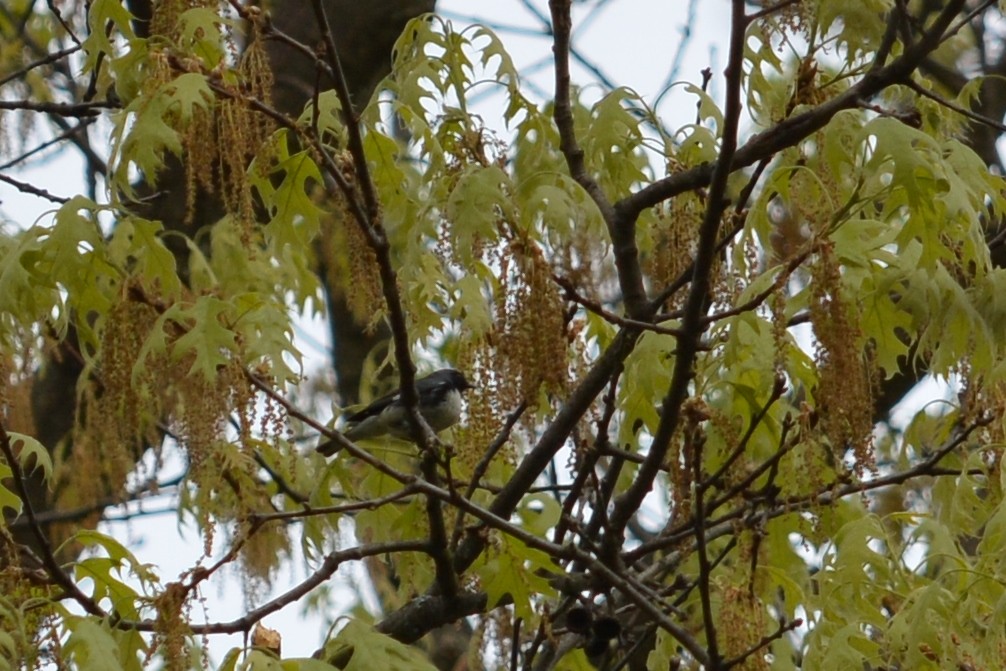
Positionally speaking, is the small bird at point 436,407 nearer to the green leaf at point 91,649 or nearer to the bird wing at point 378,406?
the bird wing at point 378,406

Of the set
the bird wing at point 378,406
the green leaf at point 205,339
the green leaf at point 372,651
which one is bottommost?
the green leaf at point 372,651

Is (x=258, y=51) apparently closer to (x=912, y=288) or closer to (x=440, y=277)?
(x=440, y=277)

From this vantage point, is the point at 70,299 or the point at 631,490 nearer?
the point at 70,299

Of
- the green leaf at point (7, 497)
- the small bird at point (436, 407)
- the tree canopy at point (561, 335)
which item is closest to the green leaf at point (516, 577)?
the tree canopy at point (561, 335)

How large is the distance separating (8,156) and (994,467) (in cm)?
417

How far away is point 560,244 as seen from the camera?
9.85 feet

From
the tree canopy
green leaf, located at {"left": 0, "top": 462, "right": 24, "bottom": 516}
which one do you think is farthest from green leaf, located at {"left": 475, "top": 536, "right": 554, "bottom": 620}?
green leaf, located at {"left": 0, "top": 462, "right": 24, "bottom": 516}

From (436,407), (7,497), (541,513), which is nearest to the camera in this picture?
(7,497)

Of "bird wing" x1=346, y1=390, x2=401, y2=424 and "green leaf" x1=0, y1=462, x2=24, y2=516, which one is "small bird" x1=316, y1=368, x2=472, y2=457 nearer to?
"bird wing" x1=346, y1=390, x2=401, y2=424

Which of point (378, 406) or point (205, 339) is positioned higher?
point (378, 406)

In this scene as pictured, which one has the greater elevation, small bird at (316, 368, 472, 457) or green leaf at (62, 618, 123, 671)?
small bird at (316, 368, 472, 457)

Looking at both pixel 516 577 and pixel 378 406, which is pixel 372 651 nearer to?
pixel 516 577

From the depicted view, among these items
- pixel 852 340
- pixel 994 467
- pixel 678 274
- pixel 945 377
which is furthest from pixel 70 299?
pixel 994 467

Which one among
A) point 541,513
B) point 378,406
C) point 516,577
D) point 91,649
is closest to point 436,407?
point 378,406
